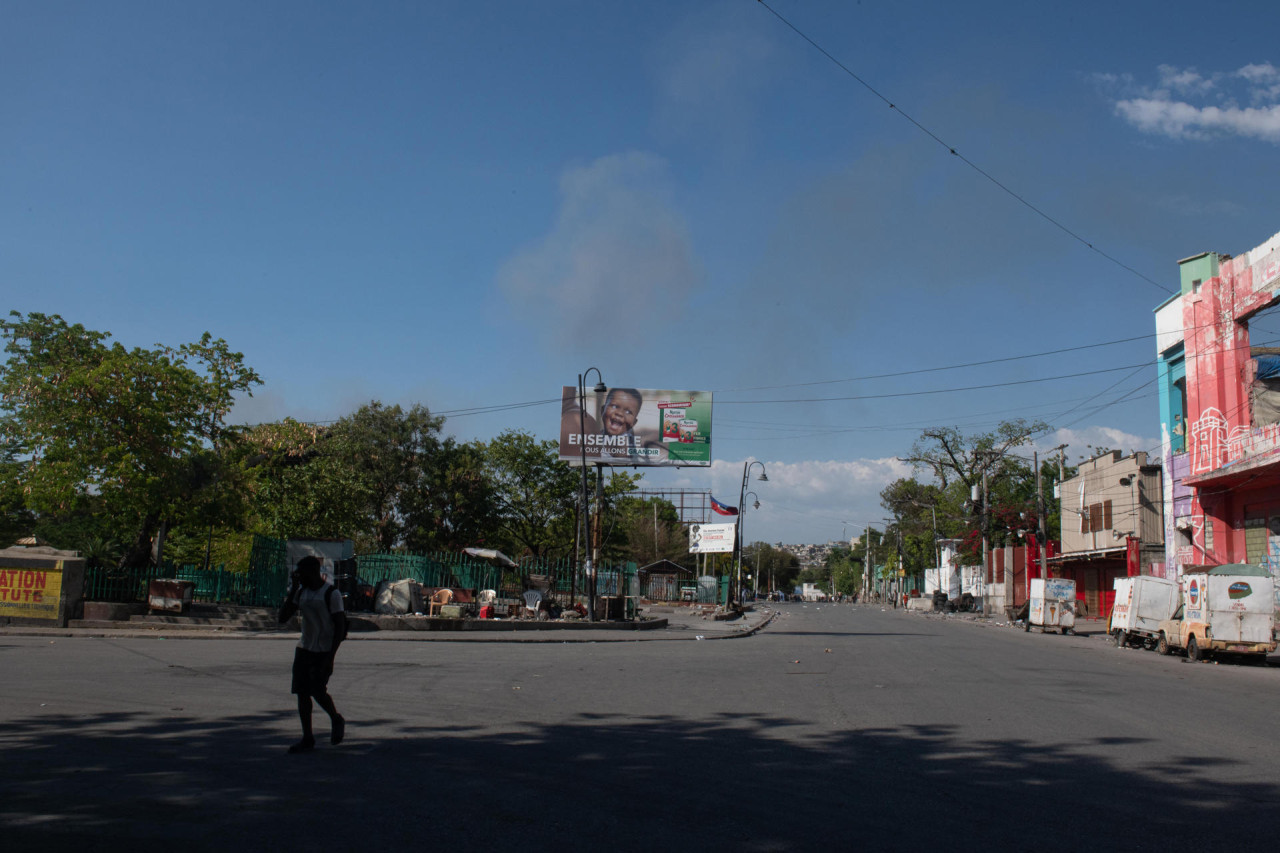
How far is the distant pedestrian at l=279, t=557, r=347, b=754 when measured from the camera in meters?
7.43

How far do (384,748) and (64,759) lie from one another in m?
2.34

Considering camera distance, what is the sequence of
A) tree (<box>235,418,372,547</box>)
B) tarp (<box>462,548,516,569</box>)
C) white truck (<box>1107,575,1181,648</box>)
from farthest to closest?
1. tree (<box>235,418,372,547</box>)
2. tarp (<box>462,548,516,569</box>)
3. white truck (<box>1107,575,1181,648</box>)

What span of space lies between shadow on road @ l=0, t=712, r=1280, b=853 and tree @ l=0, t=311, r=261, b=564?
55.2 feet

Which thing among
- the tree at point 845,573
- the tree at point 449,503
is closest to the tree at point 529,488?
the tree at point 449,503

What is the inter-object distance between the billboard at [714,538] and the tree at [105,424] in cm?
2994

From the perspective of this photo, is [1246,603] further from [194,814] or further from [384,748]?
[194,814]

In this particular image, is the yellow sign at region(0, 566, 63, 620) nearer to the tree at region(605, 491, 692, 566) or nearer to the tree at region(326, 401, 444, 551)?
the tree at region(326, 401, 444, 551)

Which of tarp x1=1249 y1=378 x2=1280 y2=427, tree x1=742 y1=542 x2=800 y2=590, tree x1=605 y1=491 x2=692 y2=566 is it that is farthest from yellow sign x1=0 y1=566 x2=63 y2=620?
tree x1=742 y1=542 x2=800 y2=590

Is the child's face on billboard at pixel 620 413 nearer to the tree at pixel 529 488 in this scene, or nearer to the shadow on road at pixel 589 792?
the tree at pixel 529 488

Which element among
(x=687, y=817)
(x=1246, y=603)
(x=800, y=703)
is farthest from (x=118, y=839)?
(x=1246, y=603)

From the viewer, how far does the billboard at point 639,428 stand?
111 ft

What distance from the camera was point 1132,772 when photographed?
725cm

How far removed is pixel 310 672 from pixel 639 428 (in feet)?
90.2

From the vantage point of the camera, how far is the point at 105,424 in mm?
23594
